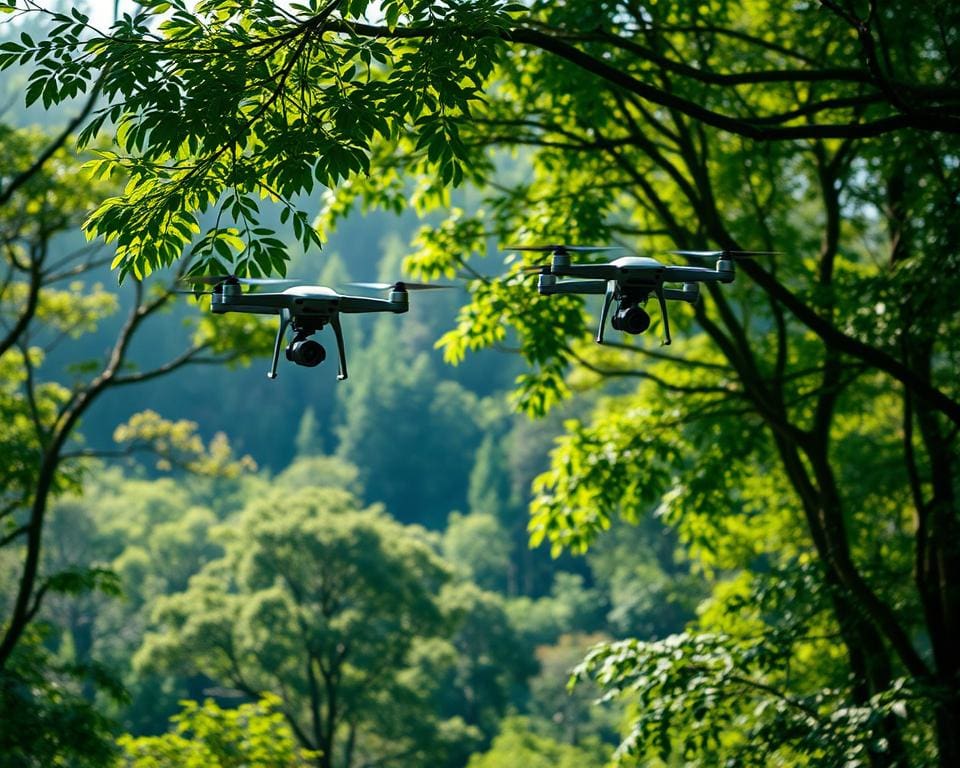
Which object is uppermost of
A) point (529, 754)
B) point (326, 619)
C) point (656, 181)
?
point (326, 619)

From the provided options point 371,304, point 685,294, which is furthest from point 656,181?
point 371,304

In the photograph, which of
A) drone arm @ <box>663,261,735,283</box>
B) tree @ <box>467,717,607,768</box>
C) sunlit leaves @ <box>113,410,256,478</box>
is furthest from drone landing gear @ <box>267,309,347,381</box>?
tree @ <box>467,717,607,768</box>

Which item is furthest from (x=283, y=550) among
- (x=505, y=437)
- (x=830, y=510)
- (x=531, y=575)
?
(x=505, y=437)

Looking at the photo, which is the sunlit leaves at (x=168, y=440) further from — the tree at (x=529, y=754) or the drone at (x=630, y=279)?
the tree at (x=529, y=754)

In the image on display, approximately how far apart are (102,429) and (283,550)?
76735mm

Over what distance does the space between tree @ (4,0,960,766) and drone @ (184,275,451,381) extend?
139 centimetres

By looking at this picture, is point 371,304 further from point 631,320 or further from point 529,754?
point 529,754

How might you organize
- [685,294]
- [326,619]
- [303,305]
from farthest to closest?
[326,619] → [685,294] → [303,305]

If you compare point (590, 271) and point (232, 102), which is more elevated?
point (232, 102)

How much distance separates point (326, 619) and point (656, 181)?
28764 millimetres

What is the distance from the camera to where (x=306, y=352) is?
367 cm

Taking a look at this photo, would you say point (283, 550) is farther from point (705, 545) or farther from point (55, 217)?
point (705, 545)

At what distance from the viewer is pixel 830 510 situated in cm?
952

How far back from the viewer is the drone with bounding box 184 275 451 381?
11.8 ft
